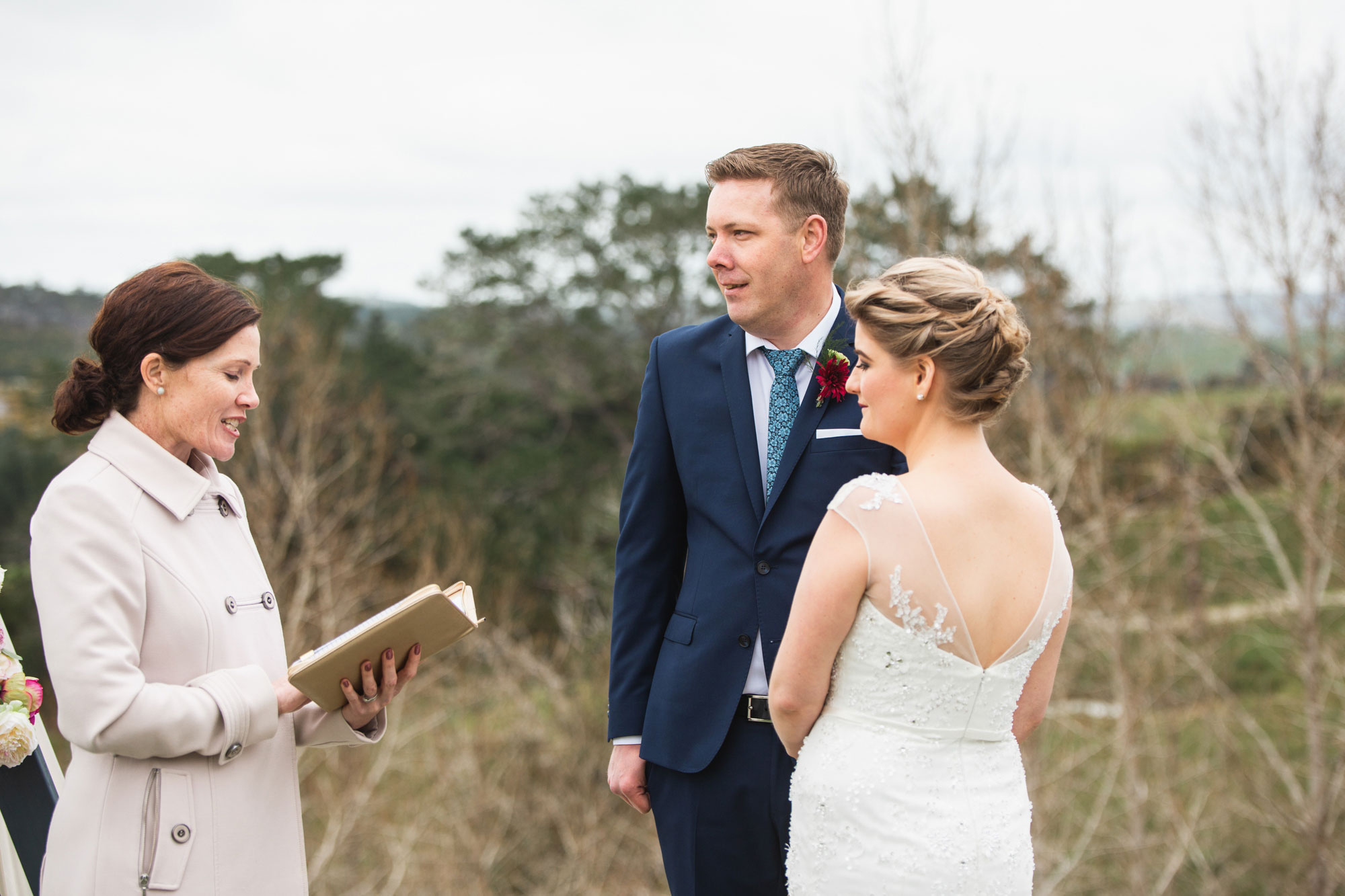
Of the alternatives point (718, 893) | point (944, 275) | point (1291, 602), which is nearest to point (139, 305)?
point (944, 275)

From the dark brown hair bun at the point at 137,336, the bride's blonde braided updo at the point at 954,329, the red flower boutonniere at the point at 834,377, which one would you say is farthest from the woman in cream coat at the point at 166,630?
the bride's blonde braided updo at the point at 954,329

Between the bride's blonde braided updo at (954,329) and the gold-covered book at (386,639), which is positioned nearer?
the bride's blonde braided updo at (954,329)

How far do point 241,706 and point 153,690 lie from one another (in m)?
0.16

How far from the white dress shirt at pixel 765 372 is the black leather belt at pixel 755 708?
0.30 m

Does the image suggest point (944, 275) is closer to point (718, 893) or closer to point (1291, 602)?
point (718, 893)

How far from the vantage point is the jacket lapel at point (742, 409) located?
7.72 ft

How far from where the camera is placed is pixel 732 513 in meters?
2.36

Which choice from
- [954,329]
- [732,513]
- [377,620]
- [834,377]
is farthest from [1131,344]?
[377,620]

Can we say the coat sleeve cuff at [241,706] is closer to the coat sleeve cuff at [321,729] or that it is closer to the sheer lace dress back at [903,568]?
the coat sleeve cuff at [321,729]

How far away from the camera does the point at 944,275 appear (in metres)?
1.91

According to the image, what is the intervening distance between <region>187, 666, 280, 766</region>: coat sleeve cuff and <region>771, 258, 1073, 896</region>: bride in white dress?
37.8 inches

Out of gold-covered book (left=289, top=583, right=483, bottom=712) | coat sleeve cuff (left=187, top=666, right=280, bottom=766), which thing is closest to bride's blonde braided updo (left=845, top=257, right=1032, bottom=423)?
gold-covered book (left=289, top=583, right=483, bottom=712)

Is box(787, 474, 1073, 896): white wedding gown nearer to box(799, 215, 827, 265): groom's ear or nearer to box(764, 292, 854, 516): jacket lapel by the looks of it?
box(764, 292, 854, 516): jacket lapel

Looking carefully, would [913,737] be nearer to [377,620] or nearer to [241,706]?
[377,620]
